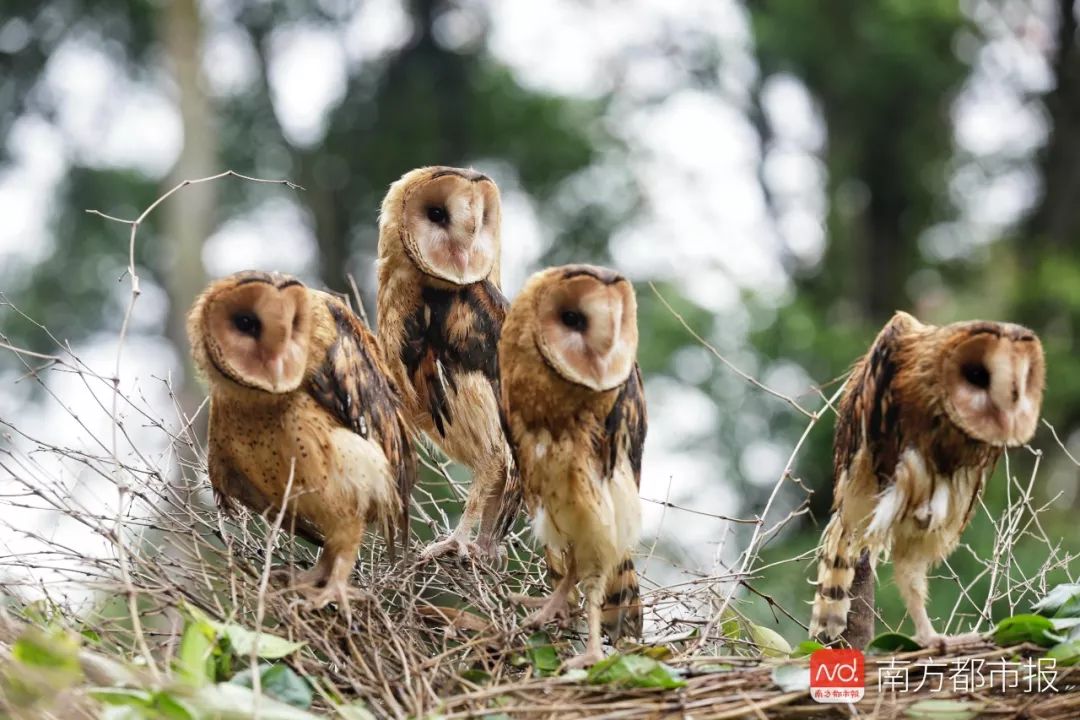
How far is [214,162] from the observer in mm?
9141

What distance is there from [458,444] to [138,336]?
8.12 metres

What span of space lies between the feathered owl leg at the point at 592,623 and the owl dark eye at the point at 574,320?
574 millimetres

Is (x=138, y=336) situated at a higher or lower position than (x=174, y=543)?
higher

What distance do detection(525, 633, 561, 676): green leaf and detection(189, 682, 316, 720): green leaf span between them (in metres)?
0.61

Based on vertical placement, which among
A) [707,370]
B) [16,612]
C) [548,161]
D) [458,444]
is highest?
[548,161]

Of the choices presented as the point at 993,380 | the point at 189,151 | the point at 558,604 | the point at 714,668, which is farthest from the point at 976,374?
the point at 189,151

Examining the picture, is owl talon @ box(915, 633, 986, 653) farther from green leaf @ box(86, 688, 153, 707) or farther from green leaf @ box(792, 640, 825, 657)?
green leaf @ box(86, 688, 153, 707)

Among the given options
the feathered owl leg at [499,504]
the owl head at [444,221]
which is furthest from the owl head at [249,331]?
the feathered owl leg at [499,504]

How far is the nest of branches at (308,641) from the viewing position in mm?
2297

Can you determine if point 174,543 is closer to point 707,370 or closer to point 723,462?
point 723,462

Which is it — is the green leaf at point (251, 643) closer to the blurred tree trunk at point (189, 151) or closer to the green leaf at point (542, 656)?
the green leaf at point (542, 656)

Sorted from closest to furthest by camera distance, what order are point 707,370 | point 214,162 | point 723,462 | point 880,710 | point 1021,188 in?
point 880,710, point 723,462, point 707,370, point 214,162, point 1021,188

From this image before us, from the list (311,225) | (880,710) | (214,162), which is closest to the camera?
(880,710)

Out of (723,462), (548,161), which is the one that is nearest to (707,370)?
(723,462)
